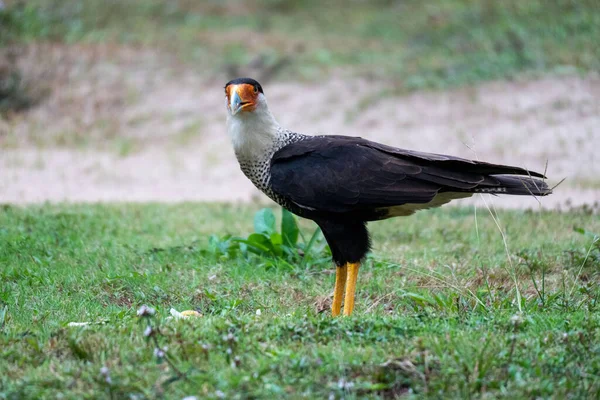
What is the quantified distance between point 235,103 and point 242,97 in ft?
0.20

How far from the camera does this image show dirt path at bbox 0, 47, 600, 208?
30.3 feet

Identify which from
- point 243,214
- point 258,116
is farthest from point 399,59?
point 258,116

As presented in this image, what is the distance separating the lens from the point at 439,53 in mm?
12320

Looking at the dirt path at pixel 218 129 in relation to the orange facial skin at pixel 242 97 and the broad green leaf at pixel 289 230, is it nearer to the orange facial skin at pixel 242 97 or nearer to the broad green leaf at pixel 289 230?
the broad green leaf at pixel 289 230

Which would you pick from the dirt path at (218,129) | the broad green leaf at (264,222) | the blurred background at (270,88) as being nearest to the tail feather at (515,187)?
the broad green leaf at (264,222)

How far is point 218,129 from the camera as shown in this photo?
11016 mm

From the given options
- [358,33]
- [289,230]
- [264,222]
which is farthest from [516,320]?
[358,33]

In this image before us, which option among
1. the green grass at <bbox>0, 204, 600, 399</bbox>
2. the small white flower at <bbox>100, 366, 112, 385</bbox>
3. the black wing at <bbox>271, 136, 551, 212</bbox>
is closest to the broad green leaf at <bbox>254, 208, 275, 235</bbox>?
the green grass at <bbox>0, 204, 600, 399</bbox>

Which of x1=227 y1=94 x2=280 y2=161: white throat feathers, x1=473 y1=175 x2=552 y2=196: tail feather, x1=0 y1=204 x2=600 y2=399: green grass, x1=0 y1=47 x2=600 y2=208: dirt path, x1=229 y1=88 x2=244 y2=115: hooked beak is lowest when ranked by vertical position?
x1=0 y1=204 x2=600 y2=399: green grass

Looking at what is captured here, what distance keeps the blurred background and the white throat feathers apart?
400 cm

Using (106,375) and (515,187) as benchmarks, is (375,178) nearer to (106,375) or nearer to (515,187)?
(515,187)

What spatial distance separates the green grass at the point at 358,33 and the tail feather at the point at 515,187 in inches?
269

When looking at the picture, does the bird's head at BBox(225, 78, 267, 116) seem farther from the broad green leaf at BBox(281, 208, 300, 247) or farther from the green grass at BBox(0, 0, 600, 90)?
the green grass at BBox(0, 0, 600, 90)

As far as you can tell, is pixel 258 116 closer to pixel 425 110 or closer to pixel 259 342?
pixel 259 342
